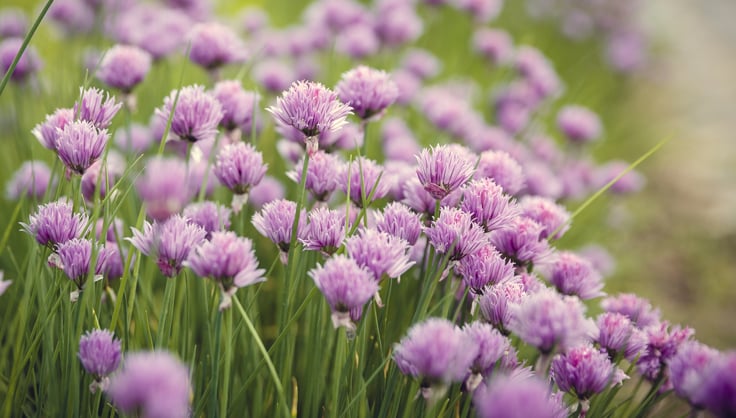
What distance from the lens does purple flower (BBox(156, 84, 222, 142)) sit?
1.08m

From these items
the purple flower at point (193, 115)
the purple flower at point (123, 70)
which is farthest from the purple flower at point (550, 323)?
the purple flower at point (123, 70)

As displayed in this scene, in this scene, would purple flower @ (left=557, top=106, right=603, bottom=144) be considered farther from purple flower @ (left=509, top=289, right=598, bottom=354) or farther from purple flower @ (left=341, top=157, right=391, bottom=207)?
purple flower @ (left=509, top=289, right=598, bottom=354)

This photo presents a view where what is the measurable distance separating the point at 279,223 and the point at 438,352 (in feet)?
1.32

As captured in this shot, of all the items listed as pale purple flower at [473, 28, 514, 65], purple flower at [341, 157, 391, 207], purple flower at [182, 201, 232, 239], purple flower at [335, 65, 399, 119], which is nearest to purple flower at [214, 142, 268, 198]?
purple flower at [182, 201, 232, 239]

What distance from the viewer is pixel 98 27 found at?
7.34 feet

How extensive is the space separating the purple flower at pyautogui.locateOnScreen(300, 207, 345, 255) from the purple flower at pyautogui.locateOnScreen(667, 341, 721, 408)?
23.0 inches

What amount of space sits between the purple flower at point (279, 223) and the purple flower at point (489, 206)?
0.30 m

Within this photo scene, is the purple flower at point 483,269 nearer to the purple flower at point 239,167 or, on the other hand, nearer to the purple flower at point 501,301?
the purple flower at point 501,301

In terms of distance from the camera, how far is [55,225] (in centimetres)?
97

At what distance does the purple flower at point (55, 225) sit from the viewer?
3.18 feet

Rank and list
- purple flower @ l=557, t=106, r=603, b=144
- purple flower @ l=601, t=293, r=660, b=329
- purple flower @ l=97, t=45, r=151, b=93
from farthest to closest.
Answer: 1. purple flower @ l=557, t=106, r=603, b=144
2. purple flower @ l=97, t=45, r=151, b=93
3. purple flower @ l=601, t=293, r=660, b=329

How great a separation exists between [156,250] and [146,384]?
0.28 metres

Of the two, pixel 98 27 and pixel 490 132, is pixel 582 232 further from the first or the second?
pixel 98 27

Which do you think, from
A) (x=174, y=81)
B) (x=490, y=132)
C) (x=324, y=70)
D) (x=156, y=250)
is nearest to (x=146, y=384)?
(x=156, y=250)
